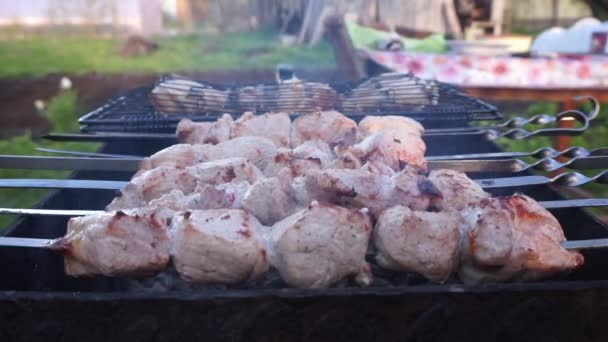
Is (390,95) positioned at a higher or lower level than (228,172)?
higher

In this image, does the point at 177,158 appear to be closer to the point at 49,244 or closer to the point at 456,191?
the point at 49,244

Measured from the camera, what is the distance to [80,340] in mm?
1340

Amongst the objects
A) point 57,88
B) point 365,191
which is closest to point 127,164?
point 365,191

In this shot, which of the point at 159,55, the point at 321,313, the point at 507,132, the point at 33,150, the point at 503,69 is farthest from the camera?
the point at 159,55

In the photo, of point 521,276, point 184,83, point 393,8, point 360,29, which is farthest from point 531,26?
point 521,276

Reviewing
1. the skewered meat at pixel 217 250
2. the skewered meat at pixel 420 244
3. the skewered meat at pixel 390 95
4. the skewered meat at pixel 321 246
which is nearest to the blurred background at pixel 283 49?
the skewered meat at pixel 390 95

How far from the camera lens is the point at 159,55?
44.8 feet

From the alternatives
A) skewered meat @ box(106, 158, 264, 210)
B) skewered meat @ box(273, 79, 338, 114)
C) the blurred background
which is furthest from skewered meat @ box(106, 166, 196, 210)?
the blurred background

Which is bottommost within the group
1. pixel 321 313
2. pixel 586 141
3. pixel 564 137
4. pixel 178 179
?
pixel 586 141

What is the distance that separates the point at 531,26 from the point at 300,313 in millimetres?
17163

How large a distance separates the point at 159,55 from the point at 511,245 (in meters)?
13.2

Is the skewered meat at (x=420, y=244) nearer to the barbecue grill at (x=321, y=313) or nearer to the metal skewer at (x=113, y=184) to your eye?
the barbecue grill at (x=321, y=313)

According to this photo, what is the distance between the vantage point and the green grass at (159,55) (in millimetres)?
11711

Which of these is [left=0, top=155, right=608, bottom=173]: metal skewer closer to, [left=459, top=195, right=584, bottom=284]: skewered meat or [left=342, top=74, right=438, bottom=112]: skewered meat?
[left=459, top=195, right=584, bottom=284]: skewered meat
